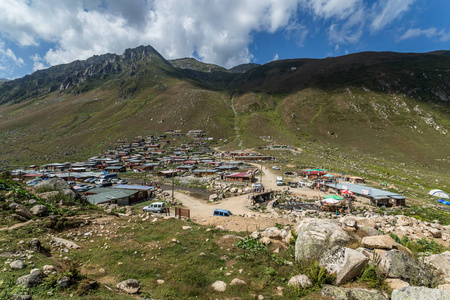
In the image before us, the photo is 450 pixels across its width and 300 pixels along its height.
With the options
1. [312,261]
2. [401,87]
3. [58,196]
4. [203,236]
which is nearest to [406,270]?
[312,261]

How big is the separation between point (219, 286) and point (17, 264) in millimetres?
7619

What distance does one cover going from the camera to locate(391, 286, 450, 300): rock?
4.92 meters

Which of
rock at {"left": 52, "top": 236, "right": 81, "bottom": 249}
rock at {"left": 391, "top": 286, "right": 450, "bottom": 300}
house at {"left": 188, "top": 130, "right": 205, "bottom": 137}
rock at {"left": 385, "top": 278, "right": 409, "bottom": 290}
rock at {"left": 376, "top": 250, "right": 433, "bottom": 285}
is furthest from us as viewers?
house at {"left": 188, "top": 130, "right": 205, "bottom": 137}

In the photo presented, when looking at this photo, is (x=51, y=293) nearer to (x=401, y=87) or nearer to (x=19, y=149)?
(x=19, y=149)

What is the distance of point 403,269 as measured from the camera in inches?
289

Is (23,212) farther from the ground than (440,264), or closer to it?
farther from the ground

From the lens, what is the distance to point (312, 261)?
8383 mm

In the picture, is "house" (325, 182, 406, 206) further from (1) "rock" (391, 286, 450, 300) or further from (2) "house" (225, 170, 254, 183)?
(1) "rock" (391, 286, 450, 300)

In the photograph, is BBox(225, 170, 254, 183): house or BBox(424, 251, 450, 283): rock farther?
BBox(225, 170, 254, 183): house

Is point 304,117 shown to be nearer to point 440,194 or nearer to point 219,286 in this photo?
point 440,194

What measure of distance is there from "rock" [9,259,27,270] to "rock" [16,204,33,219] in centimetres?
663

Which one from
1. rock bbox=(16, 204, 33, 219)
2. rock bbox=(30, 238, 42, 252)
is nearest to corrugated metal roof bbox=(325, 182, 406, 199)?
rock bbox=(30, 238, 42, 252)

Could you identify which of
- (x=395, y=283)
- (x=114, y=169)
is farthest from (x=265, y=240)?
(x=114, y=169)

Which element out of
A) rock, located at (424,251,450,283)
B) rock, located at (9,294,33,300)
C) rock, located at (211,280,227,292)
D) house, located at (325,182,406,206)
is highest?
rock, located at (9,294,33,300)
